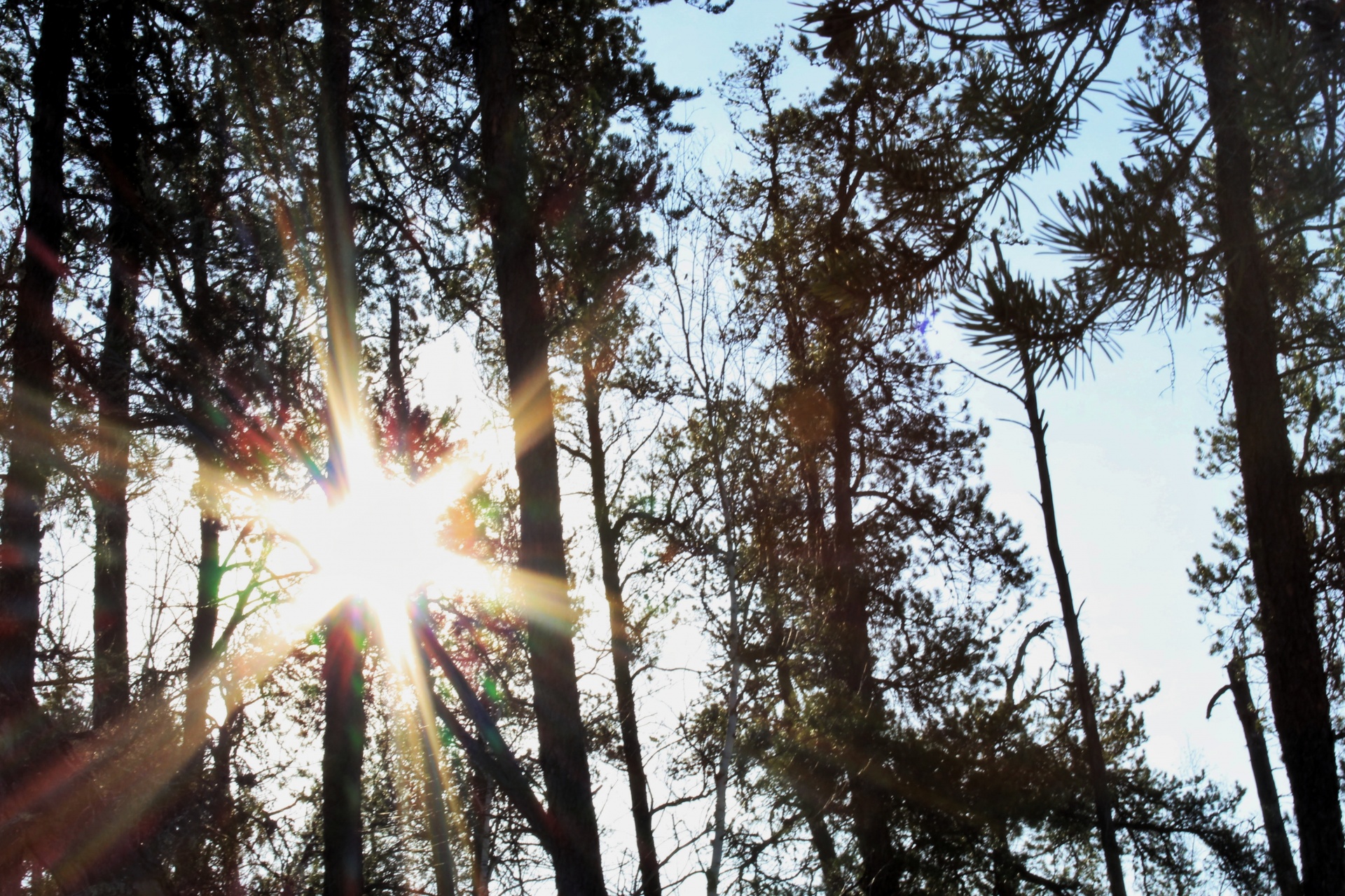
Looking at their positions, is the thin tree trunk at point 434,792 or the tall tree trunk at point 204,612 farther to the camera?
the tall tree trunk at point 204,612

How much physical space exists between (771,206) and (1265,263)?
7222 millimetres

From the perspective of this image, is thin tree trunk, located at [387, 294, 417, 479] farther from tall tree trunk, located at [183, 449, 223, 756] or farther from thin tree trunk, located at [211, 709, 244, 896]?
thin tree trunk, located at [211, 709, 244, 896]

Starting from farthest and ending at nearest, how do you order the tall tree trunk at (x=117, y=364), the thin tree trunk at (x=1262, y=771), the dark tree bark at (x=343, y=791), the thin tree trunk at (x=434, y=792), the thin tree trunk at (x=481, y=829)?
the thin tree trunk at (x=1262, y=771) → the thin tree trunk at (x=481, y=829) → the tall tree trunk at (x=117, y=364) → the thin tree trunk at (x=434, y=792) → the dark tree bark at (x=343, y=791)

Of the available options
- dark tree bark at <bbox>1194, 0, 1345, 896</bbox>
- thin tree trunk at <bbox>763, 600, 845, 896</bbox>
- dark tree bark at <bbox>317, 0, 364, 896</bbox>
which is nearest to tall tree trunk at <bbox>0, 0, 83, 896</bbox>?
dark tree bark at <bbox>317, 0, 364, 896</bbox>

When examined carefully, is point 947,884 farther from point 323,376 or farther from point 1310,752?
point 323,376

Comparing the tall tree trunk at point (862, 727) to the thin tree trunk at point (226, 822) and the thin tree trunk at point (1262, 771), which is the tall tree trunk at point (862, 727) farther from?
the thin tree trunk at point (226, 822)

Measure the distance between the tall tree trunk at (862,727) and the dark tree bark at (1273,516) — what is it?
4308mm

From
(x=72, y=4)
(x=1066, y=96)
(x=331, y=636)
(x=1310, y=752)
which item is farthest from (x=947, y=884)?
(x=72, y=4)

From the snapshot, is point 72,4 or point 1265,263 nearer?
point 1265,263

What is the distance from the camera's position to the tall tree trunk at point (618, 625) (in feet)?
39.0

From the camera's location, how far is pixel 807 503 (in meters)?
11.5

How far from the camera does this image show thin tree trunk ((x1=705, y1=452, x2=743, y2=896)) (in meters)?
6.43

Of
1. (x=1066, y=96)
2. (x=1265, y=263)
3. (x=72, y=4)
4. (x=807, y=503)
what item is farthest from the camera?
(x=807, y=503)

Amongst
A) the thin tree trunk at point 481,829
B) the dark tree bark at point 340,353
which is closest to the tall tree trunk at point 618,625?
the thin tree trunk at point 481,829
